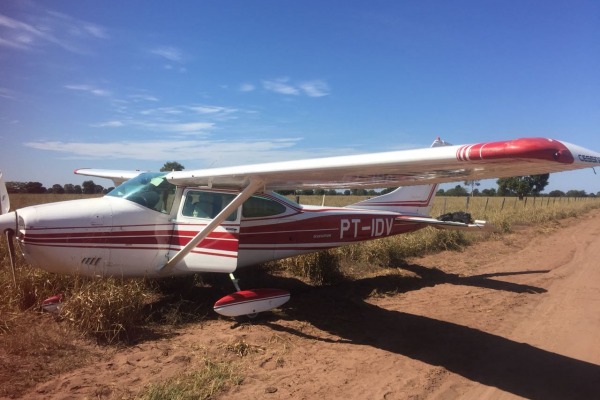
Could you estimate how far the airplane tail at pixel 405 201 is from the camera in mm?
9406

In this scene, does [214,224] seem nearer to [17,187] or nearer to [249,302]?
[249,302]

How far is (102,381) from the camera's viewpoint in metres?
3.83

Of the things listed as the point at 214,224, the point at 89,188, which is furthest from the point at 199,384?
the point at 89,188

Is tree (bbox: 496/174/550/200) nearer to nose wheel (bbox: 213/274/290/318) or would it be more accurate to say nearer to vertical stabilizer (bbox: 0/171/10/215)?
nose wheel (bbox: 213/274/290/318)

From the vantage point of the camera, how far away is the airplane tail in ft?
30.9

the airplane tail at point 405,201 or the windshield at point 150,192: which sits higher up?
the windshield at point 150,192

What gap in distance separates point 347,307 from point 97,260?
409 centimetres

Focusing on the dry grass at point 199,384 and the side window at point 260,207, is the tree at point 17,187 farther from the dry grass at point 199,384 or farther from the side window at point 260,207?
the dry grass at point 199,384

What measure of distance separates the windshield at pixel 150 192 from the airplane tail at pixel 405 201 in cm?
444

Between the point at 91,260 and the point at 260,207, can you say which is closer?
the point at 91,260

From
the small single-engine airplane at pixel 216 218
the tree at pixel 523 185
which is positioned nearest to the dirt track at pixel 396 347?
the small single-engine airplane at pixel 216 218

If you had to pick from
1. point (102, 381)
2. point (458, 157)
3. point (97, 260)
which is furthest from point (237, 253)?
point (458, 157)

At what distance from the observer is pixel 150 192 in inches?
246

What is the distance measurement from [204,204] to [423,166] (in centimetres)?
395
